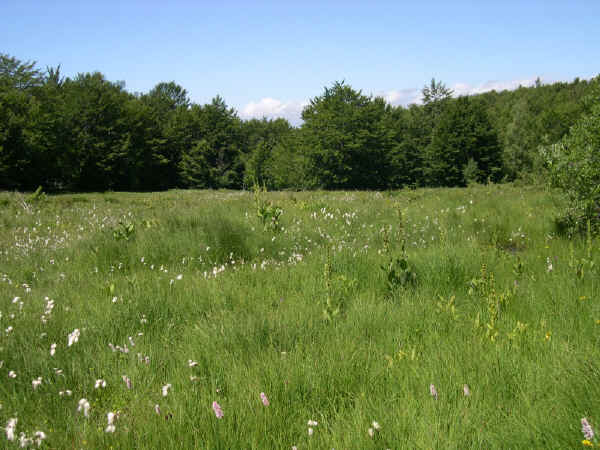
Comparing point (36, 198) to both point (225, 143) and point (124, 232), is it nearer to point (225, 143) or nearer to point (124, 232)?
point (124, 232)

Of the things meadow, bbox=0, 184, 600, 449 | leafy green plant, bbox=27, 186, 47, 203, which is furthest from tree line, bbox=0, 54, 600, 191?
meadow, bbox=0, 184, 600, 449

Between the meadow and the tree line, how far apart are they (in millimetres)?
42679

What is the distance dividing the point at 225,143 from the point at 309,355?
68853mm

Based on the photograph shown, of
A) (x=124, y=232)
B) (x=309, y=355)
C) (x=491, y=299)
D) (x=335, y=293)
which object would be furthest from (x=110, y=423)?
(x=124, y=232)

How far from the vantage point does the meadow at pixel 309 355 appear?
195cm

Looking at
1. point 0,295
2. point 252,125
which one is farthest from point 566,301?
point 252,125

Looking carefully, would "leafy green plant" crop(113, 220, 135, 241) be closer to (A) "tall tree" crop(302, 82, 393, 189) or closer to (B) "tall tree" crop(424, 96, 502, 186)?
(A) "tall tree" crop(302, 82, 393, 189)

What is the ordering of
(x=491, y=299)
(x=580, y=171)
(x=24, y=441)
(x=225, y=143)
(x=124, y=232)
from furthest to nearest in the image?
(x=225, y=143) < (x=124, y=232) < (x=580, y=171) < (x=491, y=299) < (x=24, y=441)

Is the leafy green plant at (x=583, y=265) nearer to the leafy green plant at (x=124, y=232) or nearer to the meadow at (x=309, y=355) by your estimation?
the meadow at (x=309, y=355)

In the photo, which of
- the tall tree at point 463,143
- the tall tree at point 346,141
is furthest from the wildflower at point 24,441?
the tall tree at point 463,143

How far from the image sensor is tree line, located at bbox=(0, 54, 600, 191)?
42250mm

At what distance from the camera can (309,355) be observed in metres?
2.62

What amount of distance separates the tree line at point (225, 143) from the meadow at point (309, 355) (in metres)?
42.7

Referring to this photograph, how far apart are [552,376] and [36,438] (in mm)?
2808
